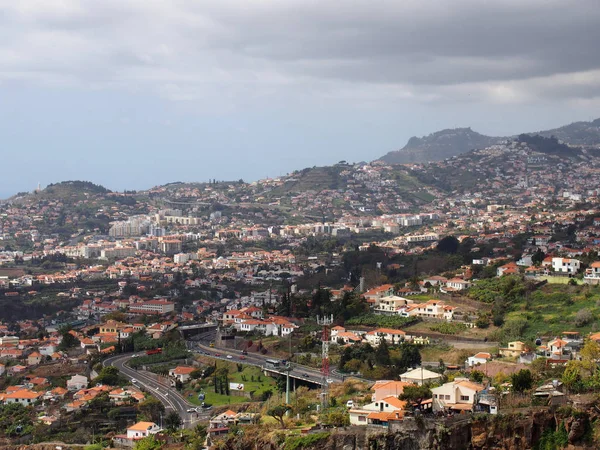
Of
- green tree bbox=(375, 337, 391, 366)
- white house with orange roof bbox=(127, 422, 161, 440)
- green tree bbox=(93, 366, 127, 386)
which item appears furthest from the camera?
green tree bbox=(93, 366, 127, 386)

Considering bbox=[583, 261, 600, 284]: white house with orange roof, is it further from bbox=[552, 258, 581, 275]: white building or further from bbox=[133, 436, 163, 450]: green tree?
bbox=[133, 436, 163, 450]: green tree

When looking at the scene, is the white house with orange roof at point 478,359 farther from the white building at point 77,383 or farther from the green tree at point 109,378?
the white building at point 77,383

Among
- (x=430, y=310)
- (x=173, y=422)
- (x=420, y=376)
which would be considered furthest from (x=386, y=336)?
(x=173, y=422)

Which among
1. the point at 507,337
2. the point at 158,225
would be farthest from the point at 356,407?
the point at 158,225

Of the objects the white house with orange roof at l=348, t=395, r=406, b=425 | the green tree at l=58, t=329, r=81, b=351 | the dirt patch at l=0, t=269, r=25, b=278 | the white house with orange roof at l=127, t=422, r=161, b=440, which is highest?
the white house with orange roof at l=348, t=395, r=406, b=425

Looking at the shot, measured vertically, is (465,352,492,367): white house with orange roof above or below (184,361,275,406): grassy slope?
above

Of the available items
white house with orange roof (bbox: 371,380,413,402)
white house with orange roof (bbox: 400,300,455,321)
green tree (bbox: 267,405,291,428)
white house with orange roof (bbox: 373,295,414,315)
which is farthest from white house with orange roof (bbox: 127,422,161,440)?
white house with orange roof (bbox: 373,295,414,315)

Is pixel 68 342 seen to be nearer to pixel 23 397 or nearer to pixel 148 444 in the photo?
pixel 23 397

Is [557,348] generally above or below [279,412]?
above

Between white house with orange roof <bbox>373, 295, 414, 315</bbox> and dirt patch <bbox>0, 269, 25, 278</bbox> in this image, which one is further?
dirt patch <bbox>0, 269, 25, 278</bbox>
